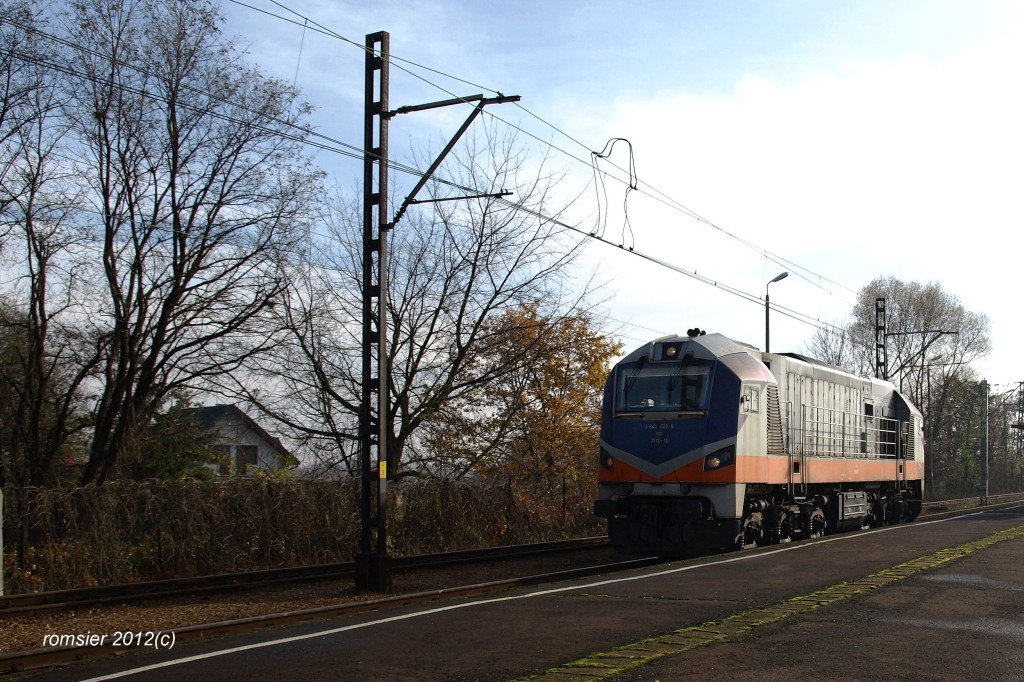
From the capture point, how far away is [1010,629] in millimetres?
9516

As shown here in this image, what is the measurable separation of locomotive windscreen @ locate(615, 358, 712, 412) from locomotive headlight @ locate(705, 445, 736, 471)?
810 mm

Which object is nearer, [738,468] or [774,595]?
[774,595]

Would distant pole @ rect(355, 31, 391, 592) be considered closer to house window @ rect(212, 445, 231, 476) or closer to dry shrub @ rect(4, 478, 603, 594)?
dry shrub @ rect(4, 478, 603, 594)

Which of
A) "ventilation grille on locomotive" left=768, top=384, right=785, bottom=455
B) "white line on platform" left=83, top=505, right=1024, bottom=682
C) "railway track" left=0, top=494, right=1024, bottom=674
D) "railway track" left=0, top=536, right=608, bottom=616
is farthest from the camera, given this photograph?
"ventilation grille on locomotive" left=768, top=384, right=785, bottom=455

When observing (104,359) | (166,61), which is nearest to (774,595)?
(104,359)

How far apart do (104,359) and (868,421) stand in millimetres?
18392

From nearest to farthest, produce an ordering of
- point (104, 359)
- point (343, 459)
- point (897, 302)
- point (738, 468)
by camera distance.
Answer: point (738, 468), point (104, 359), point (343, 459), point (897, 302)

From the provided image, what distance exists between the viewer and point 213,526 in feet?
57.5

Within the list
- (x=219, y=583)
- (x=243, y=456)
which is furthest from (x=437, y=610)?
(x=243, y=456)

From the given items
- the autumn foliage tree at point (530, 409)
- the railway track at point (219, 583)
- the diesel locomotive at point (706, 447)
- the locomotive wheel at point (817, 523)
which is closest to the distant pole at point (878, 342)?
the autumn foliage tree at point (530, 409)

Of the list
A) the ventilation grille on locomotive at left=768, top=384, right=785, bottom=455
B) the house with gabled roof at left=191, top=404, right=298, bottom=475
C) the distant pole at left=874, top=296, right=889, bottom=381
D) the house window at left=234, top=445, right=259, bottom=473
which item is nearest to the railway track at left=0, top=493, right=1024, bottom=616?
the ventilation grille on locomotive at left=768, top=384, right=785, bottom=455

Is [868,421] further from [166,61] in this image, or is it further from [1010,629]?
[166,61]

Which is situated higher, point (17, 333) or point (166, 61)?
point (166, 61)

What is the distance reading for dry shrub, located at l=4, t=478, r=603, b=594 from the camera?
1515 centimetres
